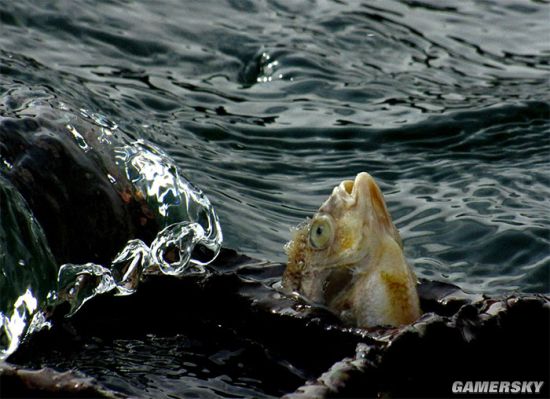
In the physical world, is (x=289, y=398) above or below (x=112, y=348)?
above

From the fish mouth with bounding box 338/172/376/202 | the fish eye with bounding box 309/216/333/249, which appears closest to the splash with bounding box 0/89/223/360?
the fish eye with bounding box 309/216/333/249

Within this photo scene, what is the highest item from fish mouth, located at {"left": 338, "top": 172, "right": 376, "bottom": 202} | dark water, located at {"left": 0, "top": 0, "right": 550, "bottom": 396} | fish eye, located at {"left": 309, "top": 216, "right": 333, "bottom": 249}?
fish mouth, located at {"left": 338, "top": 172, "right": 376, "bottom": 202}

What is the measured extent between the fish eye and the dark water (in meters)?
1.50

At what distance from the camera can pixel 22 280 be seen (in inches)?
181

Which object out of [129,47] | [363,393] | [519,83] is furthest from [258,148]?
[363,393]

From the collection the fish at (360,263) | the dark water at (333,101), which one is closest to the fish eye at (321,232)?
the fish at (360,263)

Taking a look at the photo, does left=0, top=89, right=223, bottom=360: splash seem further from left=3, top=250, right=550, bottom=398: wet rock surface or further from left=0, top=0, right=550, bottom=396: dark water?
left=0, top=0, right=550, bottom=396: dark water

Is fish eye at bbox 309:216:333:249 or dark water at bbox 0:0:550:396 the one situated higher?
fish eye at bbox 309:216:333:249

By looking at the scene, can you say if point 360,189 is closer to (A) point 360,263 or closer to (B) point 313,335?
(A) point 360,263

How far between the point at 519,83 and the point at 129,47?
9.12 feet

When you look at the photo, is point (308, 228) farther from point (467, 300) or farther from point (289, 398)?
point (289, 398)

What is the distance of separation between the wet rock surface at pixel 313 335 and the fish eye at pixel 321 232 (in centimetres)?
23

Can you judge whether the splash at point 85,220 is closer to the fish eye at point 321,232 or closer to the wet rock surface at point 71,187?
the wet rock surface at point 71,187

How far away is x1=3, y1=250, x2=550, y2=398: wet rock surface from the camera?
3793 millimetres
